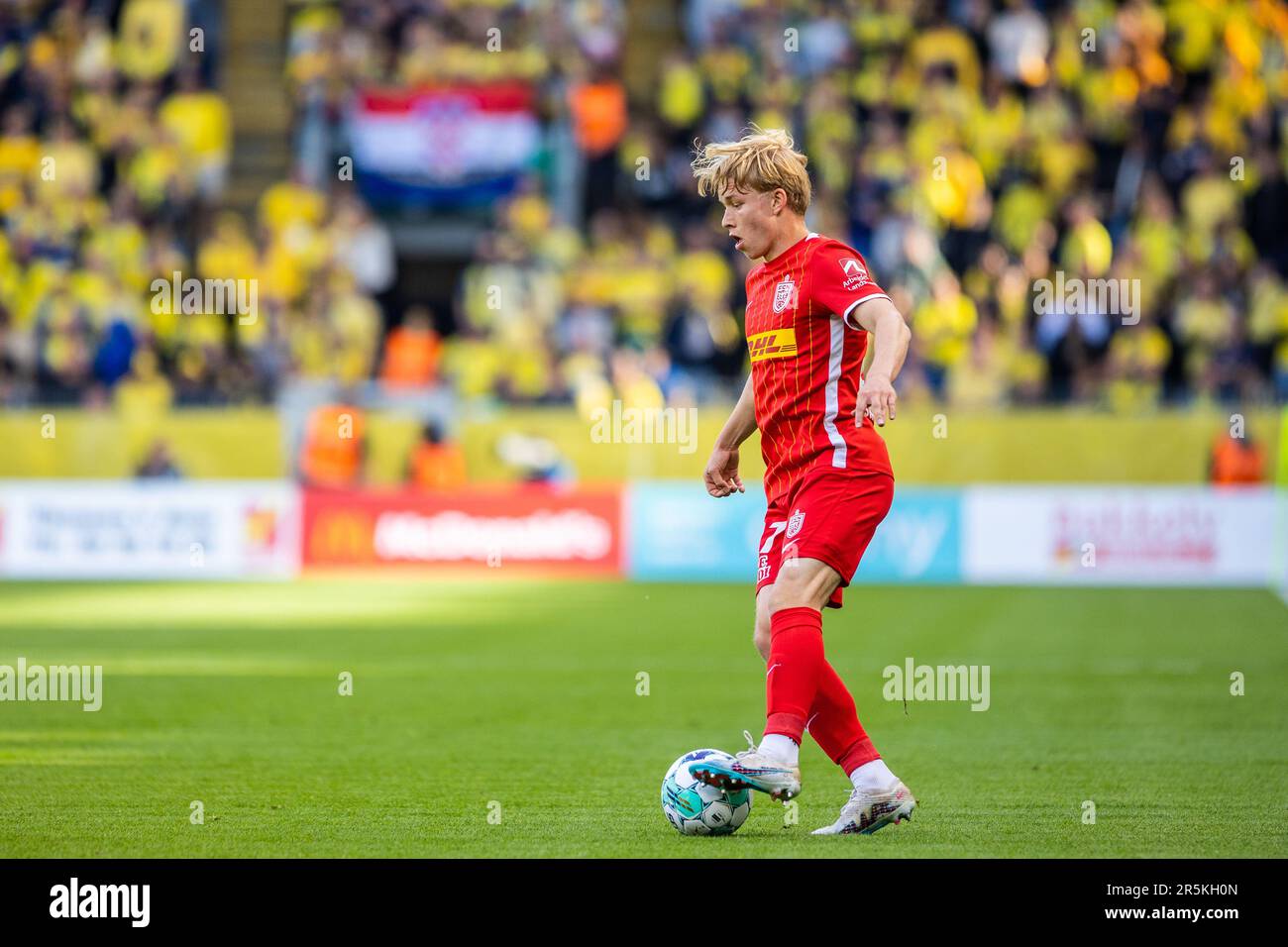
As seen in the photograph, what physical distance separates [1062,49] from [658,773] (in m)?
18.3

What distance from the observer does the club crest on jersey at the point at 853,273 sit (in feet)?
21.7

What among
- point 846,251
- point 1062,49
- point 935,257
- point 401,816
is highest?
point 1062,49

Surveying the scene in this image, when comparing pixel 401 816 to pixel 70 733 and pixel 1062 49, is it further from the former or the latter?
pixel 1062 49

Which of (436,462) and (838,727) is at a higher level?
(436,462)

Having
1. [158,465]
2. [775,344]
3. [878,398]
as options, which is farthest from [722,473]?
[158,465]

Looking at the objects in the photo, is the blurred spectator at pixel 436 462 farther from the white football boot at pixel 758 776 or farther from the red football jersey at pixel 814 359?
the white football boot at pixel 758 776

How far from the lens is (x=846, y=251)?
676 cm

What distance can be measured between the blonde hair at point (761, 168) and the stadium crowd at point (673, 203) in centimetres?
1528

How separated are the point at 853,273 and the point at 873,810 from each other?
180 centimetres

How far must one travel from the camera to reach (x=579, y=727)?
10227 millimetres

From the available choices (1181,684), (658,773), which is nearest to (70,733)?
(658,773)

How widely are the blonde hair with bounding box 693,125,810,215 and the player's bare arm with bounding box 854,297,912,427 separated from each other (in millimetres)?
535

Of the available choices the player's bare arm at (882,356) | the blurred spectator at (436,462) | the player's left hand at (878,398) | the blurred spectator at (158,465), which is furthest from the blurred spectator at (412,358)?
the player's left hand at (878,398)

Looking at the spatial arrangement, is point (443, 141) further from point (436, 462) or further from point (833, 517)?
point (833, 517)
